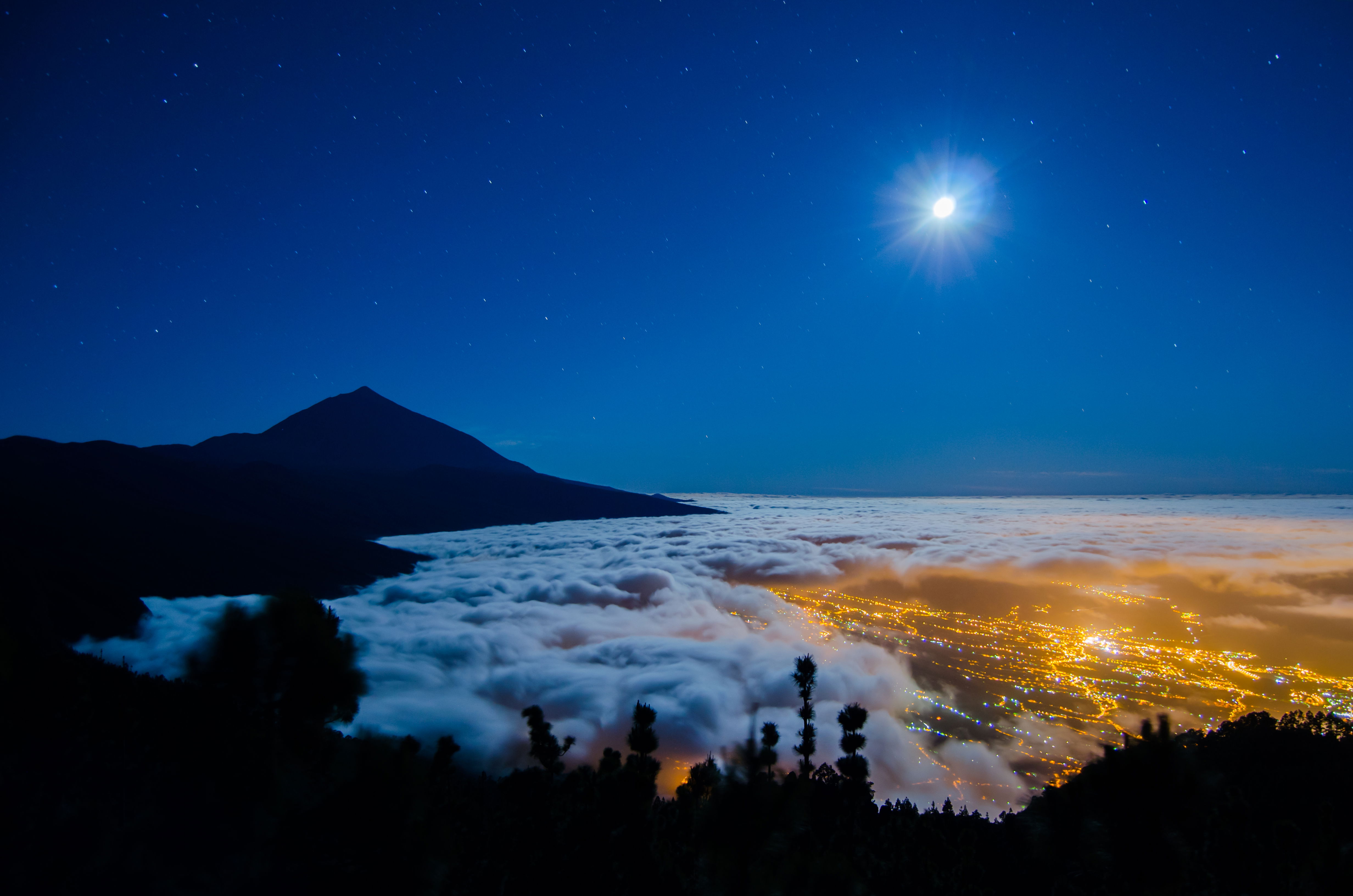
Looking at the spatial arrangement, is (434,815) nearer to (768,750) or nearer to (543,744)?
(543,744)

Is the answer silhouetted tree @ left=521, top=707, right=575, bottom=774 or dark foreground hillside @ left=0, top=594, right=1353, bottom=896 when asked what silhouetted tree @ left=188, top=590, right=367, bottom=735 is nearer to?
dark foreground hillside @ left=0, top=594, right=1353, bottom=896

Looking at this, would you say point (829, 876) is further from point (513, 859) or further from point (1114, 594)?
point (1114, 594)

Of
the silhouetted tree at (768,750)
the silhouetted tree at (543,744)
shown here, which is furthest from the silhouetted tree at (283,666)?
the silhouetted tree at (768,750)

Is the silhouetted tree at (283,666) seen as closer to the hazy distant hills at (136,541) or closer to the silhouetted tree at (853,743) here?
the silhouetted tree at (853,743)

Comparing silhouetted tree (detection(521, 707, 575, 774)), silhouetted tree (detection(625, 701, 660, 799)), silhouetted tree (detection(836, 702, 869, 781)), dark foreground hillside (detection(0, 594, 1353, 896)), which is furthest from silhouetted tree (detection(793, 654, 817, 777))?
silhouetted tree (detection(521, 707, 575, 774))

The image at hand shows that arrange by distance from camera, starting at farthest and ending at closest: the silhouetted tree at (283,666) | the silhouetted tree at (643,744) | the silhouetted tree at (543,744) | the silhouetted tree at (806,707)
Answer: the silhouetted tree at (806,707)
the silhouetted tree at (543,744)
the silhouetted tree at (283,666)
the silhouetted tree at (643,744)

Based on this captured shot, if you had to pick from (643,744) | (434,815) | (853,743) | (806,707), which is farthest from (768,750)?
(853,743)
